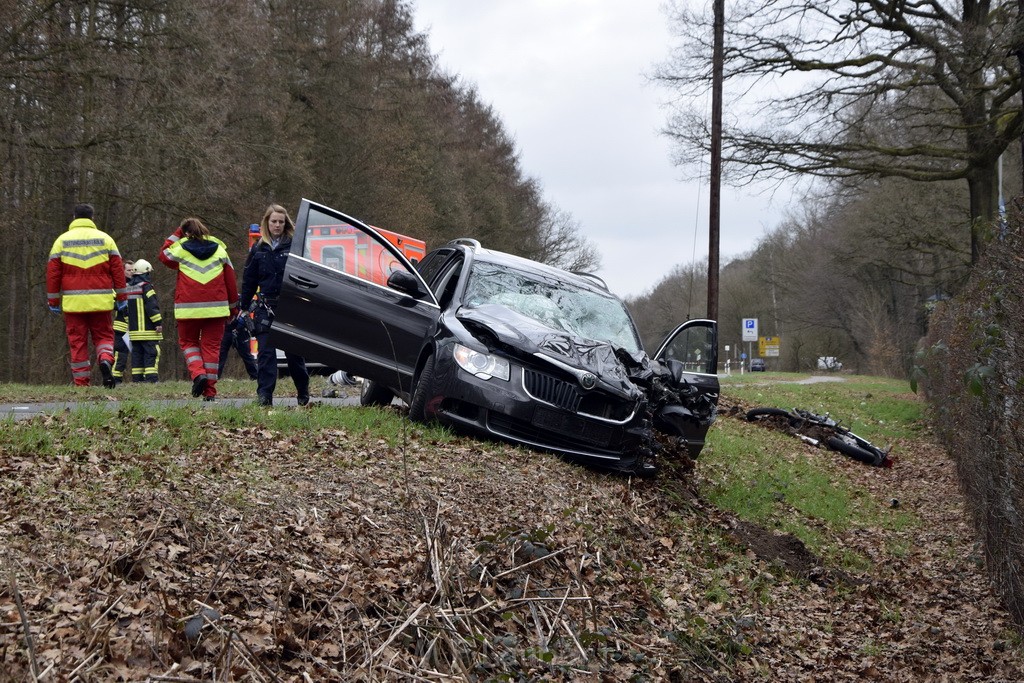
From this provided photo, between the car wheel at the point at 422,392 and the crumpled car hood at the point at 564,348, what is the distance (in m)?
0.50

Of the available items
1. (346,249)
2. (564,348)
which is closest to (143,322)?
(346,249)

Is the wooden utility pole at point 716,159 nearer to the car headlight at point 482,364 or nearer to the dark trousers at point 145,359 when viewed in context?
the dark trousers at point 145,359

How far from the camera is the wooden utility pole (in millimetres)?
22208

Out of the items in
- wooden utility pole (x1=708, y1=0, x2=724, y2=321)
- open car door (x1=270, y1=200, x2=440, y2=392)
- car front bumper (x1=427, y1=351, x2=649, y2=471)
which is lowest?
car front bumper (x1=427, y1=351, x2=649, y2=471)

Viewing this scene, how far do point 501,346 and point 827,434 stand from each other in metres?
10.1

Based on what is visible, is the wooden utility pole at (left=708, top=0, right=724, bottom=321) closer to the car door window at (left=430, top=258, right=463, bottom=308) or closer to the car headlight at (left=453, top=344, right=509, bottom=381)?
the car door window at (left=430, top=258, right=463, bottom=308)

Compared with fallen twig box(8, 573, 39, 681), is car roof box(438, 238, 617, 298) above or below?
above

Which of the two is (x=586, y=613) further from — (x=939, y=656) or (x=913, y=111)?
(x=913, y=111)

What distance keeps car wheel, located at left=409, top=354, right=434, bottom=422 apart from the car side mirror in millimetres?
626

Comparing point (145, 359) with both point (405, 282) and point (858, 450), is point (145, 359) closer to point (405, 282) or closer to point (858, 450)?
point (405, 282)

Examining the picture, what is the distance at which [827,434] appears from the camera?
17.7 m

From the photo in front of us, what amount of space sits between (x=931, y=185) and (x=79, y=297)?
2774cm

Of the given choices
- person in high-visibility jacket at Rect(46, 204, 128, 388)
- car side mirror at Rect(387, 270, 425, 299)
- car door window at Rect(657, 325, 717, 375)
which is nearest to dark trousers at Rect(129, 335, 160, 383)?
person in high-visibility jacket at Rect(46, 204, 128, 388)

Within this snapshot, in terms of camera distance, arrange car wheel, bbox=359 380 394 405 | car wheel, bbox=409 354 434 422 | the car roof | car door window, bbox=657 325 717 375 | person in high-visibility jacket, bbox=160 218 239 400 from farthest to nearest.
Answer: car wheel, bbox=359 380 394 405, person in high-visibility jacket, bbox=160 218 239 400, car door window, bbox=657 325 717 375, the car roof, car wheel, bbox=409 354 434 422
